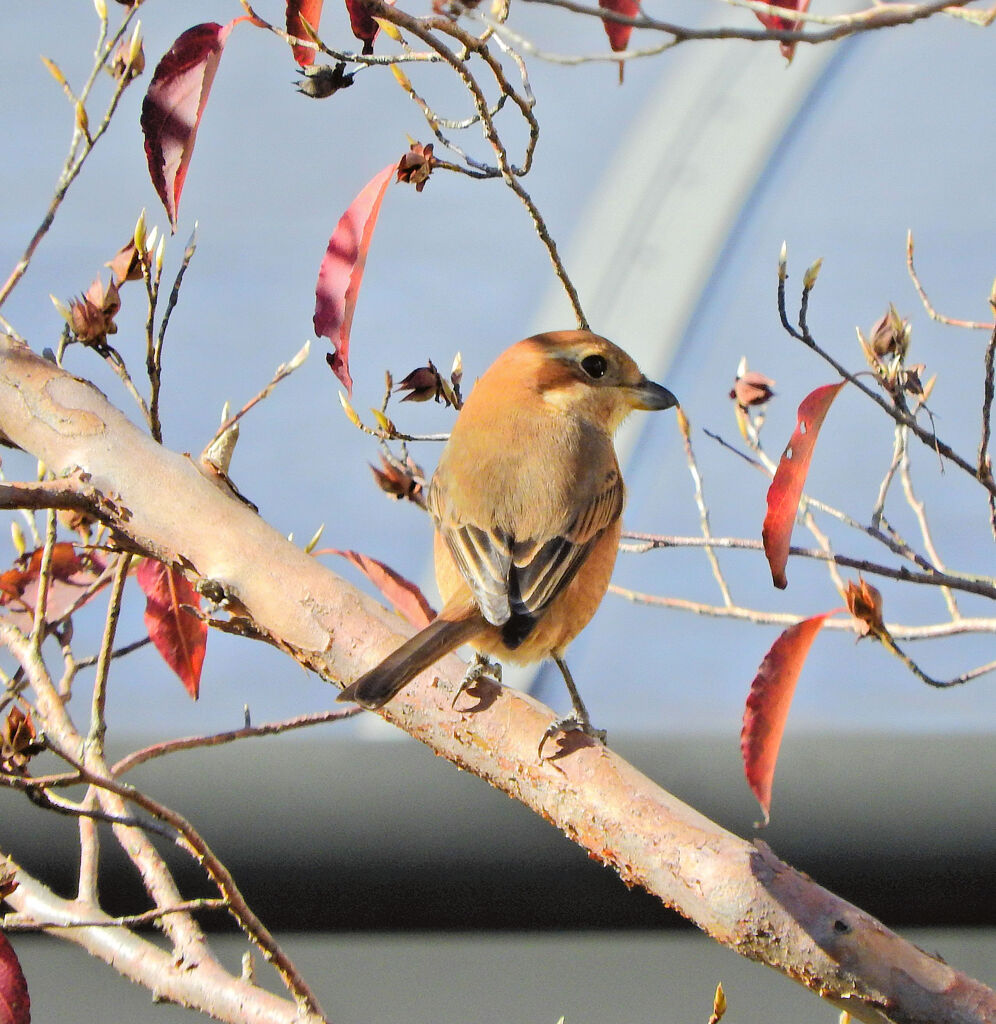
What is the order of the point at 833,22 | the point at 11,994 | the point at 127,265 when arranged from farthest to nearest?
1. the point at 127,265
2. the point at 11,994
3. the point at 833,22

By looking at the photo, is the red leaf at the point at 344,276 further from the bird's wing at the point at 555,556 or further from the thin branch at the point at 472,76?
the bird's wing at the point at 555,556

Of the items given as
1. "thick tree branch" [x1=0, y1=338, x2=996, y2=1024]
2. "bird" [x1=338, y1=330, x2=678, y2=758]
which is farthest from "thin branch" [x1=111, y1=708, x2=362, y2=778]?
"bird" [x1=338, y1=330, x2=678, y2=758]

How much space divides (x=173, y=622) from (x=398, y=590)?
397 millimetres

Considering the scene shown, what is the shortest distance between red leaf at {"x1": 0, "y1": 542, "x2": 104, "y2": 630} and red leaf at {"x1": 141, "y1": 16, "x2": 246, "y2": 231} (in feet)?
2.17

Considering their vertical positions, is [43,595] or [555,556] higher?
[555,556]

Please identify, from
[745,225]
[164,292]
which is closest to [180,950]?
[164,292]

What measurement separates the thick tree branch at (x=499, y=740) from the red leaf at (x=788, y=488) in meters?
0.33

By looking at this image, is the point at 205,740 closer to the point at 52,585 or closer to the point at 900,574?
the point at 52,585

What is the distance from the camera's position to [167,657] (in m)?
1.87

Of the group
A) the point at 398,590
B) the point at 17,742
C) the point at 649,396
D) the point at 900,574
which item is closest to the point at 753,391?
the point at 649,396

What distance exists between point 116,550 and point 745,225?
335cm

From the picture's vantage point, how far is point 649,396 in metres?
2.69

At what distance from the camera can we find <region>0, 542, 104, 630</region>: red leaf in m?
1.91

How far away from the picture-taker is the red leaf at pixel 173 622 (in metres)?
1.84
